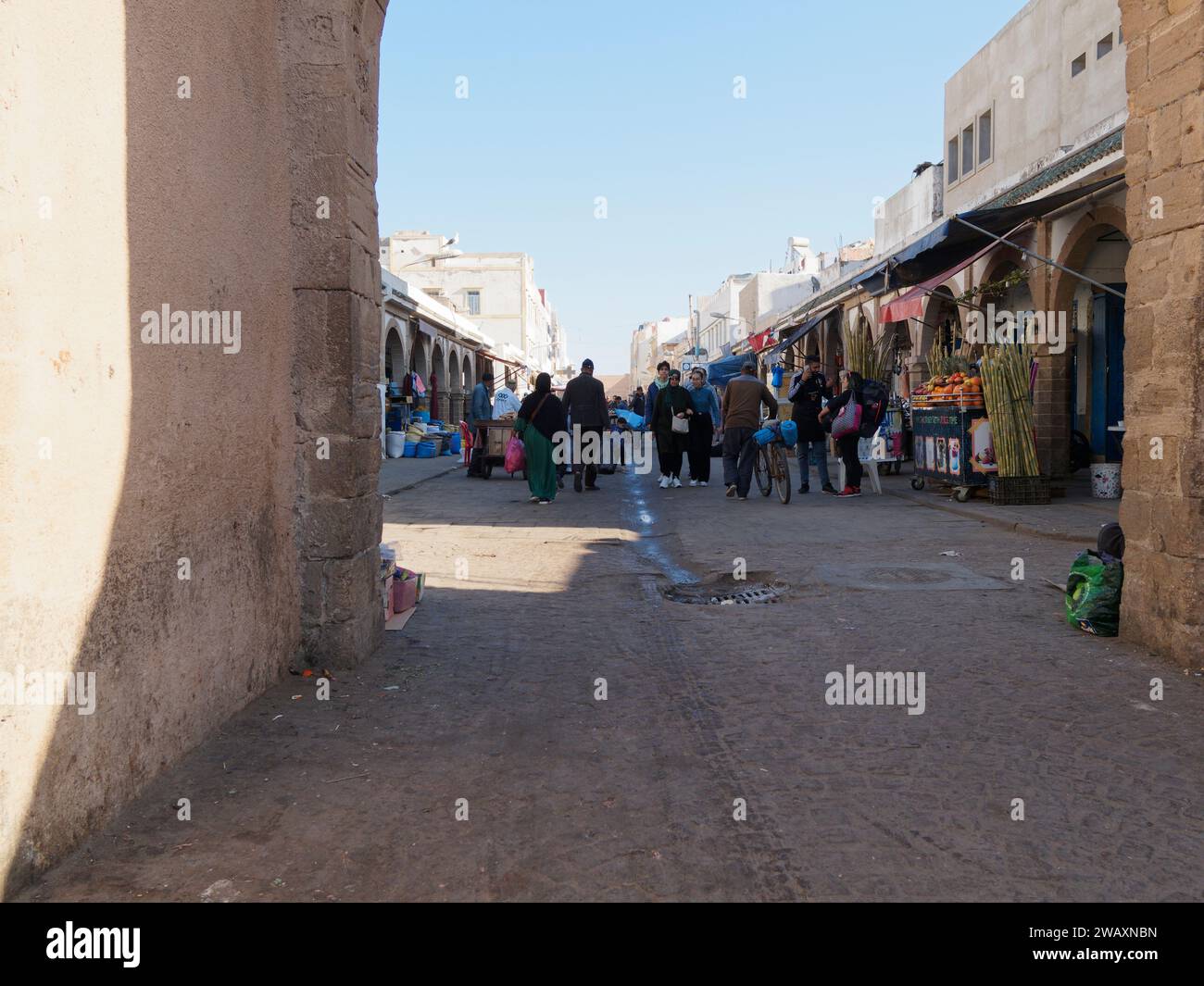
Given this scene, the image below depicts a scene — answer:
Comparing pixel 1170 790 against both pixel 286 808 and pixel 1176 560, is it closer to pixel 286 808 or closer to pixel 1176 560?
pixel 1176 560

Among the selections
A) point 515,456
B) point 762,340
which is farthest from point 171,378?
point 762,340

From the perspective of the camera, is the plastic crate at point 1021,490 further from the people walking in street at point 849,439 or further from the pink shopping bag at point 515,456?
the pink shopping bag at point 515,456

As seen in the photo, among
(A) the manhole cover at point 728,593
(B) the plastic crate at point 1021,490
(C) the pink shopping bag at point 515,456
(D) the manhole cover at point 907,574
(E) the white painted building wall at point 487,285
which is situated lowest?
(A) the manhole cover at point 728,593

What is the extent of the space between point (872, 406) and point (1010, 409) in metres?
2.21

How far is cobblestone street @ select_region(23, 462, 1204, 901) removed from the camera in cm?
275

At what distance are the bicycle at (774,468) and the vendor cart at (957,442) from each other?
1831 millimetres

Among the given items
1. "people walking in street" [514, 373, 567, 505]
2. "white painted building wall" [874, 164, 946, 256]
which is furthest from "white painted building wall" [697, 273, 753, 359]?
"people walking in street" [514, 373, 567, 505]

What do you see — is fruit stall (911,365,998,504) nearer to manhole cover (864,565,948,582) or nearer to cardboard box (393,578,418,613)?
manhole cover (864,565,948,582)

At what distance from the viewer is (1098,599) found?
552 cm

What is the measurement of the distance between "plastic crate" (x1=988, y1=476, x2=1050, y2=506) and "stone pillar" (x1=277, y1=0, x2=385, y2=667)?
854 centimetres

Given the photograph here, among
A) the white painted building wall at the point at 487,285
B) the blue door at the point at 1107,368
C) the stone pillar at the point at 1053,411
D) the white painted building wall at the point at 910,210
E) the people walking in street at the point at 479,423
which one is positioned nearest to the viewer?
the stone pillar at the point at 1053,411

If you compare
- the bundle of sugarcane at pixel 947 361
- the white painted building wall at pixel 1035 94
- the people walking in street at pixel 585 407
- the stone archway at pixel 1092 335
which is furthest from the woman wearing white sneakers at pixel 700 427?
the white painted building wall at pixel 1035 94

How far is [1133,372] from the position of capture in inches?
208

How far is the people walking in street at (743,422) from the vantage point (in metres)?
13.1
